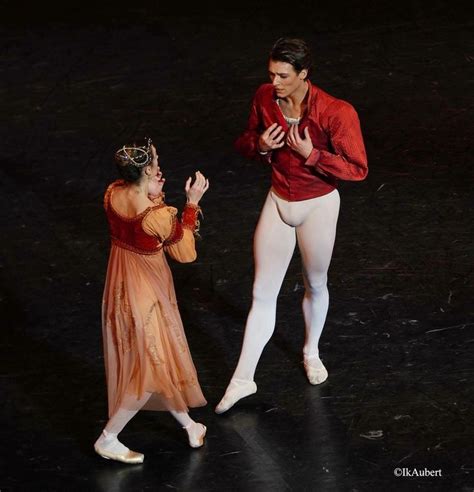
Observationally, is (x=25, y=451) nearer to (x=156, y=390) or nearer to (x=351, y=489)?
(x=156, y=390)

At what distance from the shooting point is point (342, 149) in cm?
503

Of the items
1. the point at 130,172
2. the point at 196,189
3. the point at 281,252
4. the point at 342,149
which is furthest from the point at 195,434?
the point at 342,149

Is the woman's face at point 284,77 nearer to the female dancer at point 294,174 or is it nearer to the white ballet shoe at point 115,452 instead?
the female dancer at point 294,174

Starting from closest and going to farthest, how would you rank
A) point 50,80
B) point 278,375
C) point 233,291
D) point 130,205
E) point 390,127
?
point 130,205 < point 278,375 < point 233,291 < point 390,127 < point 50,80

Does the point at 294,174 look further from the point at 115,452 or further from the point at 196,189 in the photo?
the point at 115,452

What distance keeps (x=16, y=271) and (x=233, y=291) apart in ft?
3.66

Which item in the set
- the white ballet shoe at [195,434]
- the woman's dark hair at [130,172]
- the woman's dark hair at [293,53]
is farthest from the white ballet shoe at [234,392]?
the woman's dark hair at [293,53]

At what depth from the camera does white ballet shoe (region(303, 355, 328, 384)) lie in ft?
18.3

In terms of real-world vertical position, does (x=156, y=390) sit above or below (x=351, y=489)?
above

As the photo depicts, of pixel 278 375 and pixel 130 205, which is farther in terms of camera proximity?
pixel 278 375

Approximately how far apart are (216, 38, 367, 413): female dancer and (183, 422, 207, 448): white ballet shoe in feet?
0.73

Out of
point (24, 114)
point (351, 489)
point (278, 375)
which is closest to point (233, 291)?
point (278, 375)

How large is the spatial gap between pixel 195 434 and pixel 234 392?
1.06ft

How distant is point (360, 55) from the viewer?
8555 mm
